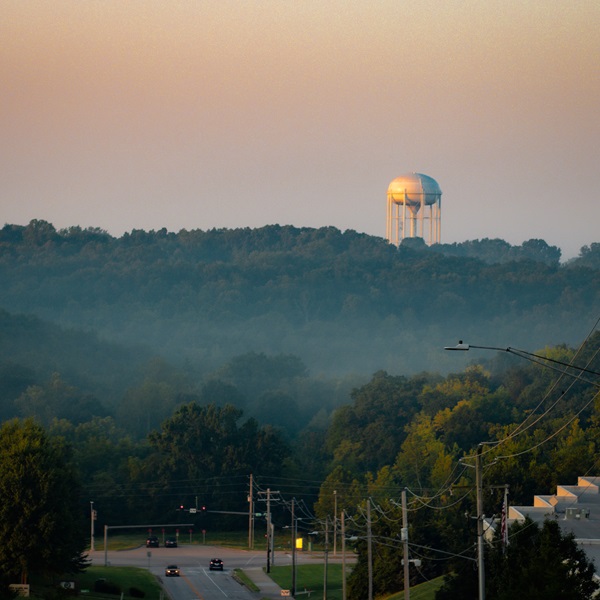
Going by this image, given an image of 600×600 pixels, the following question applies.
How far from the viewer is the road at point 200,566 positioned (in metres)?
104

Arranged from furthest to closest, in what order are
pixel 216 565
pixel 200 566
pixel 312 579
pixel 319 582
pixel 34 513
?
pixel 200 566, pixel 216 565, pixel 312 579, pixel 319 582, pixel 34 513

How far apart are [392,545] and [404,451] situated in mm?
74354

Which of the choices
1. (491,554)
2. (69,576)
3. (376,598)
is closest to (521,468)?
(376,598)

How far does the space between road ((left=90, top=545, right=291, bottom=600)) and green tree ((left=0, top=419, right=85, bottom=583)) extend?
25.5 feet

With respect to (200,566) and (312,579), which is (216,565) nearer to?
(200,566)

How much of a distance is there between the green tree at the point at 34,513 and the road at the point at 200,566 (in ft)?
25.5

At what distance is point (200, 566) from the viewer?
12700 cm

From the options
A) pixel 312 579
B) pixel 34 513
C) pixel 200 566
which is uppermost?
pixel 34 513

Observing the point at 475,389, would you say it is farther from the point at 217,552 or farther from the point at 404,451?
the point at 217,552

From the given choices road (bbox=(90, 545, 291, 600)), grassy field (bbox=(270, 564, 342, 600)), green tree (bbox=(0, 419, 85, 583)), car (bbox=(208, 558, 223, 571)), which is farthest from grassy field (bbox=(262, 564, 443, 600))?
green tree (bbox=(0, 419, 85, 583))

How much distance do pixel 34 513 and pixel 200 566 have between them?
3041cm

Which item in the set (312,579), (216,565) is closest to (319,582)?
(312,579)

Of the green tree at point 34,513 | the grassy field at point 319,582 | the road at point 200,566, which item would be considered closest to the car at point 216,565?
the road at point 200,566

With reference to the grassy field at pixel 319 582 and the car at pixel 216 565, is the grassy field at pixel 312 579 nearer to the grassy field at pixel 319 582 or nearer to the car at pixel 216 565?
the grassy field at pixel 319 582
